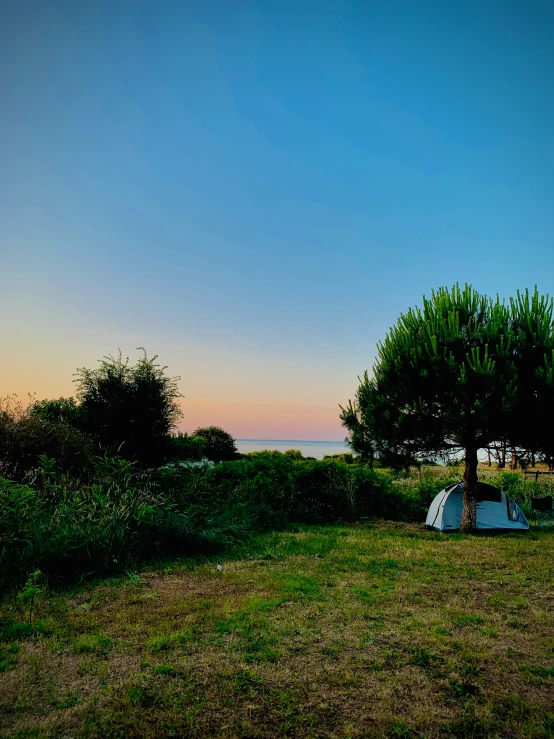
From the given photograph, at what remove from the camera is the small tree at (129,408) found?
19.5 m

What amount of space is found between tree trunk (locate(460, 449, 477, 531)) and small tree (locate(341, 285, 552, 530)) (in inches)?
1.0

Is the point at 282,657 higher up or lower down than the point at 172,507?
lower down

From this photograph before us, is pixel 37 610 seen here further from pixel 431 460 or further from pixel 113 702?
pixel 431 460

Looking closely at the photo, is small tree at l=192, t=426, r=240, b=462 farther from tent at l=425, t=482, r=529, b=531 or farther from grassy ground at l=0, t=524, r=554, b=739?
grassy ground at l=0, t=524, r=554, b=739

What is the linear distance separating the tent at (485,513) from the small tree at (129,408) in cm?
1191

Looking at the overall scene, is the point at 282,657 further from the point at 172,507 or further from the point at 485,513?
the point at 485,513

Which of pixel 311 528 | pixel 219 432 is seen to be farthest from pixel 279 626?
pixel 219 432

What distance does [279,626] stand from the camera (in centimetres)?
512

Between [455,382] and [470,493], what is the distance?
333 centimetres

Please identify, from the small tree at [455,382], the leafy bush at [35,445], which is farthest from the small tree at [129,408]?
the small tree at [455,382]

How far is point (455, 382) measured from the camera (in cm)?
1221

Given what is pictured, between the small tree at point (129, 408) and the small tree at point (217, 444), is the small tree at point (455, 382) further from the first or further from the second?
the small tree at point (217, 444)

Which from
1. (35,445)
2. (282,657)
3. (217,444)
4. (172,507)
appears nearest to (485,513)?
(172,507)

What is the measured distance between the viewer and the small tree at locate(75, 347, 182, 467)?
19516mm
